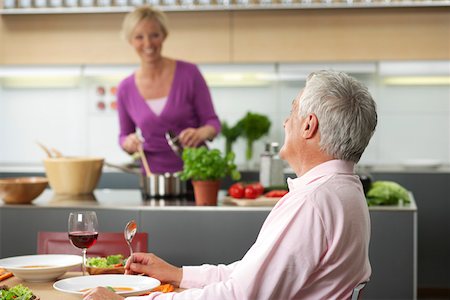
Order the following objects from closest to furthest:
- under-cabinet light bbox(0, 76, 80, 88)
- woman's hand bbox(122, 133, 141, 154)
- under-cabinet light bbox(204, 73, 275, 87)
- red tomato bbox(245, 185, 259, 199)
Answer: red tomato bbox(245, 185, 259, 199), woman's hand bbox(122, 133, 141, 154), under-cabinet light bbox(204, 73, 275, 87), under-cabinet light bbox(0, 76, 80, 88)

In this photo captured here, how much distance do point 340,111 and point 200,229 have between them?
1.90 metres

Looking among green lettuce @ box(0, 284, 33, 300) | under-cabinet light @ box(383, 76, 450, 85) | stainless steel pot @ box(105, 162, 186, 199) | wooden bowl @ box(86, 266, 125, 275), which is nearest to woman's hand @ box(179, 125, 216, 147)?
stainless steel pot @ box(105, 162, 186, 199)

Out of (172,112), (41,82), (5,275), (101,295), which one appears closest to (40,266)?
(5,275)

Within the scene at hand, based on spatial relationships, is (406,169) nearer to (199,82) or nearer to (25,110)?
(199,82)

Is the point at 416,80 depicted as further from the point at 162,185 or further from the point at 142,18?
the point at 162,185

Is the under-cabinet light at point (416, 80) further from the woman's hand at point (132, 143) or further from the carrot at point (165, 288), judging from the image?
the carrot at point (165, 288)

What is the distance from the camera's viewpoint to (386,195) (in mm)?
3857

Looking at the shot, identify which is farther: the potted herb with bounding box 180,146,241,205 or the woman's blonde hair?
the woman's blonde hair

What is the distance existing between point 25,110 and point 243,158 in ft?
6.05

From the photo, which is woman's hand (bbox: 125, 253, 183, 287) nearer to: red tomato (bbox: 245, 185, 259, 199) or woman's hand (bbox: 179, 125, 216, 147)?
red tomato (bbox: 245, 185, 259, 199)

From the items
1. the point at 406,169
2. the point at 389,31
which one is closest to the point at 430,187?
the point at 406,169

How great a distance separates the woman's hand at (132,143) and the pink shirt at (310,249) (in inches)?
92.5

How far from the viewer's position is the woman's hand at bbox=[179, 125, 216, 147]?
14.2 ft

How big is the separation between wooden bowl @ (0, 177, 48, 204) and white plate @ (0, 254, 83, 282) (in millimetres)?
1307
